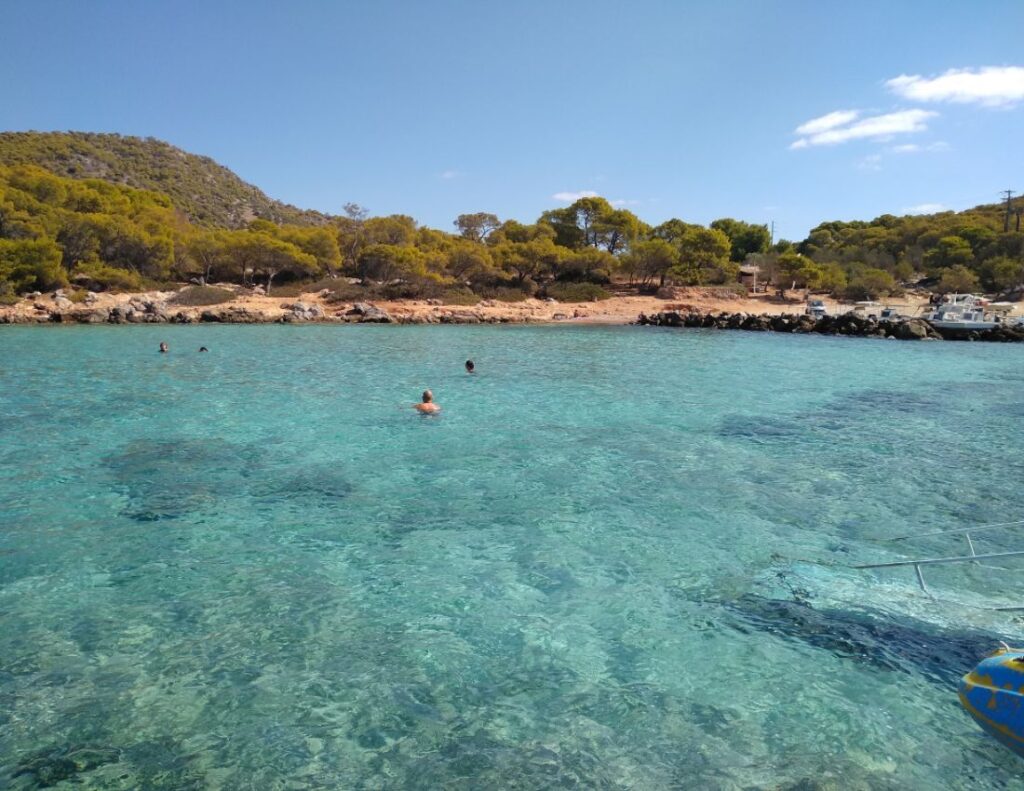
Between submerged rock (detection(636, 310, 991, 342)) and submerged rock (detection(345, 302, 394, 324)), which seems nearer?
submerged rock (detection(636, 310, 991, 342))

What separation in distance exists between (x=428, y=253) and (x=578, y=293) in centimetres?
1467

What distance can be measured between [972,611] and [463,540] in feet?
18.9

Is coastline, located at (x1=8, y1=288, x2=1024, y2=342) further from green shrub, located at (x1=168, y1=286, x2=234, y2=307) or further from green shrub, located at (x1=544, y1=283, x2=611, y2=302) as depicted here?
green shrub, located at (x1=544, y1=283, x2=611, y2=302)

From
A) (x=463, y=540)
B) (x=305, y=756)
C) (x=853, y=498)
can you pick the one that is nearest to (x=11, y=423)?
(x=463, y=540)

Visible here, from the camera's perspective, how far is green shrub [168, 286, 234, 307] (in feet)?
163

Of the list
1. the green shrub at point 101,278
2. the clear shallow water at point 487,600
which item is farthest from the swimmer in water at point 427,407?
the green shrub at point 101,278

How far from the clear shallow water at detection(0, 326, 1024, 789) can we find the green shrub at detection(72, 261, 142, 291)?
3964cm

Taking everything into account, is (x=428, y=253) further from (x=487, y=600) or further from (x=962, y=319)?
(x=487, y=600)

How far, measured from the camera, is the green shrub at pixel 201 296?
4975 cm

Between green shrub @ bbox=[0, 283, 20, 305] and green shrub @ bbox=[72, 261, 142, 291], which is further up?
green shrub @ bbox=[72, 261, 142, 291]

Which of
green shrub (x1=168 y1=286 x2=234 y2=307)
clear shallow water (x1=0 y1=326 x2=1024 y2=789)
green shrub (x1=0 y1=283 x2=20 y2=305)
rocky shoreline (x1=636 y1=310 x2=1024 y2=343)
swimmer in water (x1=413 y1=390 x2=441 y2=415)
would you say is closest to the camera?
clear shallow water (x1=0 y1=326 x2=1024 y2=789)

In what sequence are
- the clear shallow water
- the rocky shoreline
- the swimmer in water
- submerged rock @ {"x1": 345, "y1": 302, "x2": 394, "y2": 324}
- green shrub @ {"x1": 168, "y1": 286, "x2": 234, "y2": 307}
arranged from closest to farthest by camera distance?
the clear shallow water, the swimmer in water, the rocky shoreline, submerged rock @ {"x1": 345, "y1": 302, "x2": 394, "y2": 324}, green shrub @ {"x1": 168, "y1": 286, "x2": 234, "y2": 307}

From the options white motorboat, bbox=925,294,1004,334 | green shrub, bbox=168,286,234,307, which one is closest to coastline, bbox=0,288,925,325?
green shrub, bbox=168,286,234,307

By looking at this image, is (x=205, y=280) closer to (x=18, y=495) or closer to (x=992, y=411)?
(x=18, y=495)
